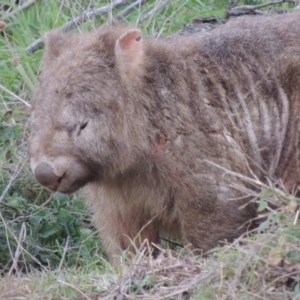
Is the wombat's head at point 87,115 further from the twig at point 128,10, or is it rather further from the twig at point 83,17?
the twig at point 128,10

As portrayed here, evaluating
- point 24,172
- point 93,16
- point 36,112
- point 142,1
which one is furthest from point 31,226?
point 142,1

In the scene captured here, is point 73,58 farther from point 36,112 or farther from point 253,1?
point 253,1

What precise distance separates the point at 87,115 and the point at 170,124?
1.65 ft

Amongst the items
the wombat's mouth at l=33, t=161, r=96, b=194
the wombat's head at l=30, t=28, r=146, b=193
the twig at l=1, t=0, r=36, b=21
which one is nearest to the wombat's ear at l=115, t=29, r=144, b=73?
the wombat's head at l=30, t=28, r=146, b=193

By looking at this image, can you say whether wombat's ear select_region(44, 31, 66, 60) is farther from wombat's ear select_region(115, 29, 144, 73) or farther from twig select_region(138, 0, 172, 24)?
twig select_region(138, 0, 172, 24)

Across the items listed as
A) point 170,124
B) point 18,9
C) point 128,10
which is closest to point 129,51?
point 170,124

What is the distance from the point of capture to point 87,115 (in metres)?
5.82

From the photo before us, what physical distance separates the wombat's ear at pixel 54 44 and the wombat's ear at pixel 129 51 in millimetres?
394

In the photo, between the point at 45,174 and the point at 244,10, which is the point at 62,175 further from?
the point at 244,10

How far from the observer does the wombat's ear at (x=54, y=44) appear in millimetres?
6176

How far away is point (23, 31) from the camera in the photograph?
9406mm

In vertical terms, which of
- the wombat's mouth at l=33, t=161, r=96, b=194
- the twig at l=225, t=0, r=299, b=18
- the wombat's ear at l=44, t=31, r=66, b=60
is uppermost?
the wombat's ear at l=44, t=31, r=66, b=60

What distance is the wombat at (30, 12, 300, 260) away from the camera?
19.2 feet

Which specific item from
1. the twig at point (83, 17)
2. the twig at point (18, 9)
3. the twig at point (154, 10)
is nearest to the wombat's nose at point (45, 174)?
the twig at point (83, 17)
